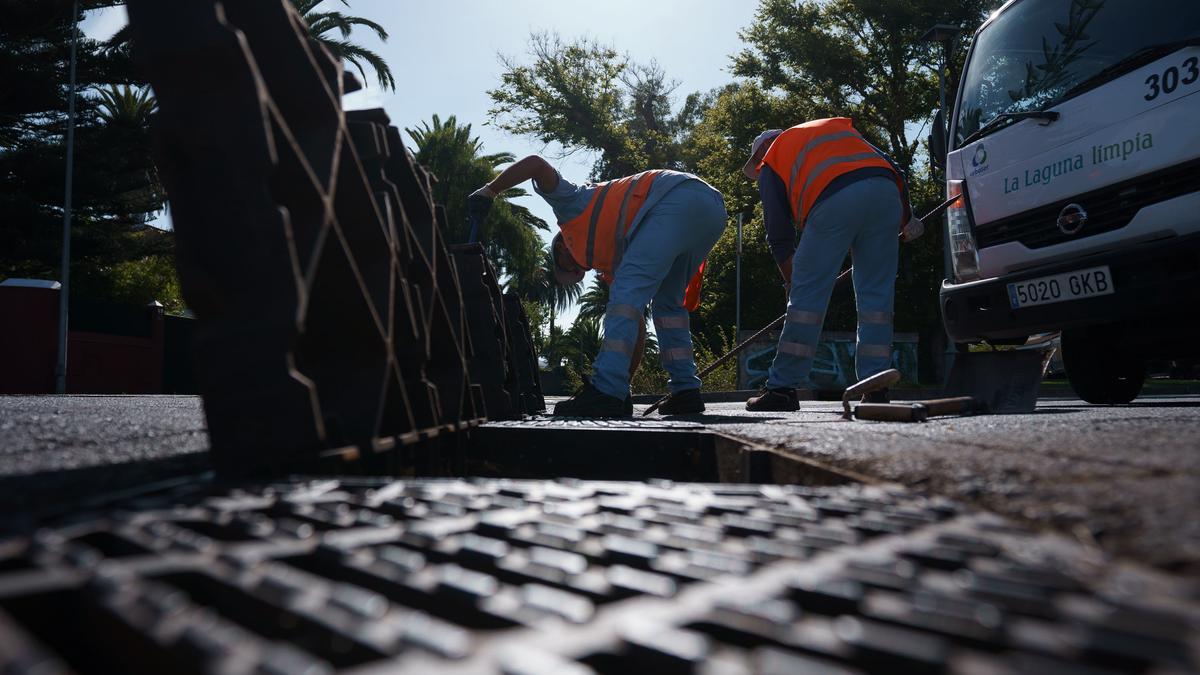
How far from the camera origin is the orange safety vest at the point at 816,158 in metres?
5.35

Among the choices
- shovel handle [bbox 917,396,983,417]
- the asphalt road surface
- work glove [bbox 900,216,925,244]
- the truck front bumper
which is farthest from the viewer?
work glove [bbox 900,216,925,244]

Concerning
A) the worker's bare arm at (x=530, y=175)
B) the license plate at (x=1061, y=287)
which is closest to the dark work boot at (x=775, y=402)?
the license plate at (x=1061, y=287)

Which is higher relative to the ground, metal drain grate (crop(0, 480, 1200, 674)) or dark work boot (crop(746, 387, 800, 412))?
dark work boot (crop(746, 387, 800, 412))

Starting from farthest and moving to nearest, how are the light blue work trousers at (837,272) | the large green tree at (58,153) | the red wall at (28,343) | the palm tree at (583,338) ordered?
the palm tree at (583,338) < the large green tree at (58,153) < the red wall at (28,343) < the light blue work trousers at (837,272)

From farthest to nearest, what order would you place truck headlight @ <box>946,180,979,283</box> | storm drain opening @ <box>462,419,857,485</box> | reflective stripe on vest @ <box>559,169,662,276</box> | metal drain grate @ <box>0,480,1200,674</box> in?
truck headlight @ <box>946,180,979,283</box> → reflective stripe on vest @ <box>559,169,662,276</box> → storm drain opening @ <box>462,419,857,485</box> → metal drain grate @ <box>0,480,1200,674</box>

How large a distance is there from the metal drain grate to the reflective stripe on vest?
4.00 metres

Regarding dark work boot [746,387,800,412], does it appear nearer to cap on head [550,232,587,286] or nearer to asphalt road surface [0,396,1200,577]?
cap on head [550,232,587,286]

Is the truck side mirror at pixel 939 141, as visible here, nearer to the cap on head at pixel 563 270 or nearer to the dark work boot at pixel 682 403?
the dark work boot at pixel 682 403

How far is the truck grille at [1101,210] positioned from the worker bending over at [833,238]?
0.62 m

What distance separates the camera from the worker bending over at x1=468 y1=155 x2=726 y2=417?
448cm

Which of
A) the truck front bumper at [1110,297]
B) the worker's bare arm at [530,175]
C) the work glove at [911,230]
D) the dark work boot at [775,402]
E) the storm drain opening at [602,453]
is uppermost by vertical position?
the worker's bare arm at [530,175]

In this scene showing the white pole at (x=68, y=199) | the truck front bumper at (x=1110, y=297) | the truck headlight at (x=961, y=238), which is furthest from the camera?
the white pole at (x=68, y=199)

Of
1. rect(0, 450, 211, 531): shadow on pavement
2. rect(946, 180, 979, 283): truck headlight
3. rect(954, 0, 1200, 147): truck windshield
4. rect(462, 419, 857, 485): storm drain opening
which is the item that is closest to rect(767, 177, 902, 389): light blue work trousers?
rect(946, 180, 979, 283): truck headlight

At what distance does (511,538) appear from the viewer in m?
1.07
